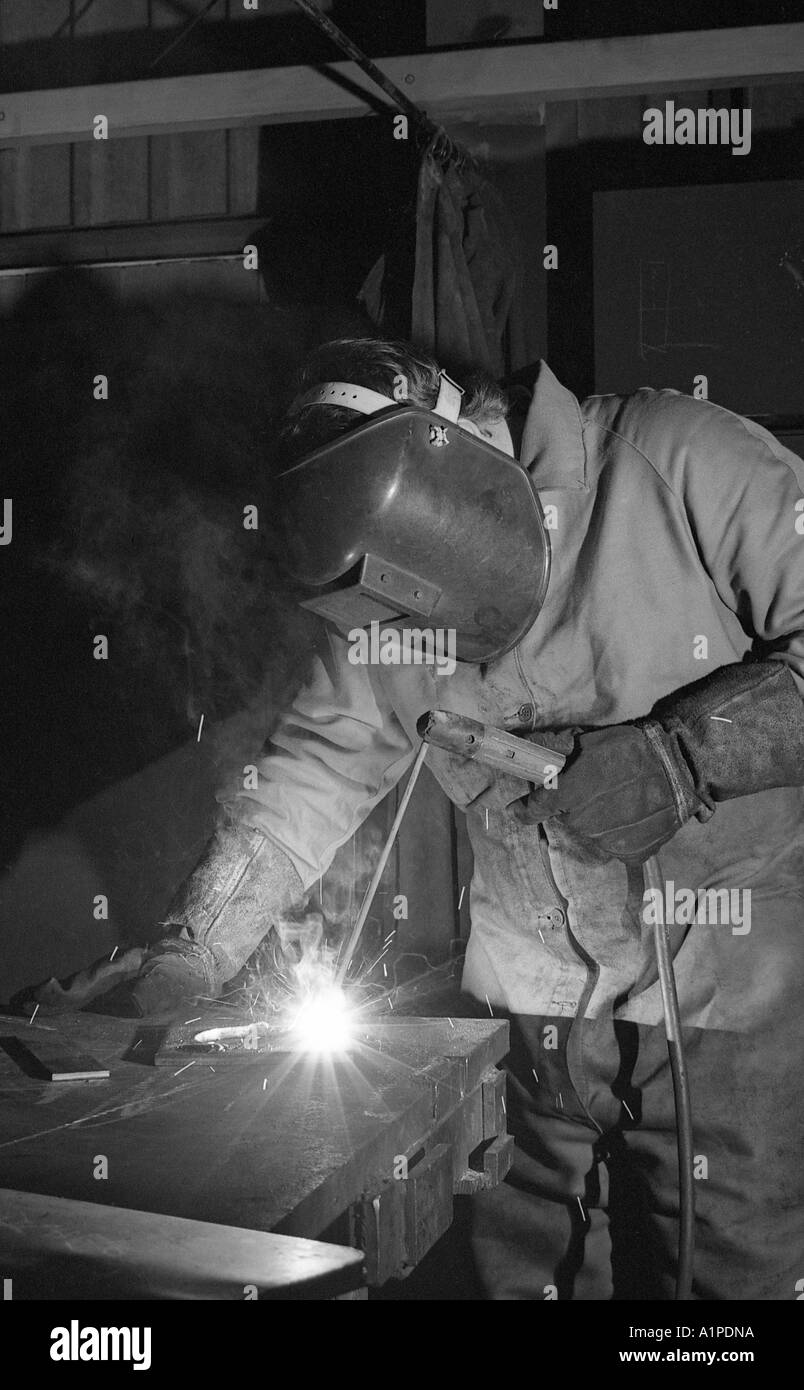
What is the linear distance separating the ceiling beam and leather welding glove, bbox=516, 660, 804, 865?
1.78 m

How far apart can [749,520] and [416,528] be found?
16.8 inches

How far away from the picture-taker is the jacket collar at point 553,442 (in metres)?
1.71

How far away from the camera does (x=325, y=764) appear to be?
6.38ft

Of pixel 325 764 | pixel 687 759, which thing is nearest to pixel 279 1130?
pixel 687 759

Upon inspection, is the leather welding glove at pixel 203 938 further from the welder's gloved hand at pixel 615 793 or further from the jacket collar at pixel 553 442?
the jacket collar at pixel 553 442

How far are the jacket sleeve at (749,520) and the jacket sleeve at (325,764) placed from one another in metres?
0.59

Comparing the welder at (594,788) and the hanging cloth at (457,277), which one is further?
the hanging cloth at (457,277)

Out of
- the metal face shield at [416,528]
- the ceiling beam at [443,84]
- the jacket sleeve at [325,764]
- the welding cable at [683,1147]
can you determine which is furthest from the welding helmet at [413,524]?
the ceiling beam at [443,84]

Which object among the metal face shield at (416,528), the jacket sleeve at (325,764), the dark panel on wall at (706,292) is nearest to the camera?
the metal face shield at (416,528)

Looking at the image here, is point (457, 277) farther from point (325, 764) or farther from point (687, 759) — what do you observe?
point (687, 759)

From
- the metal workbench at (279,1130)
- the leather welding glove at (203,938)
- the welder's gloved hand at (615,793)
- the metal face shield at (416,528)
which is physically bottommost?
the metal workbench at (279,1130)

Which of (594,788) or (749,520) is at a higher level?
(749,520)

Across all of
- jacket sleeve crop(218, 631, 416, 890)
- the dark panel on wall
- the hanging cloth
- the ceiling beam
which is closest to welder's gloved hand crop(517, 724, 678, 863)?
jacket sleeve crop(218, 631, 416, 890)

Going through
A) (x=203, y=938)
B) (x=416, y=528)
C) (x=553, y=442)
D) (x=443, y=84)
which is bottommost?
(x=203, y=938)
